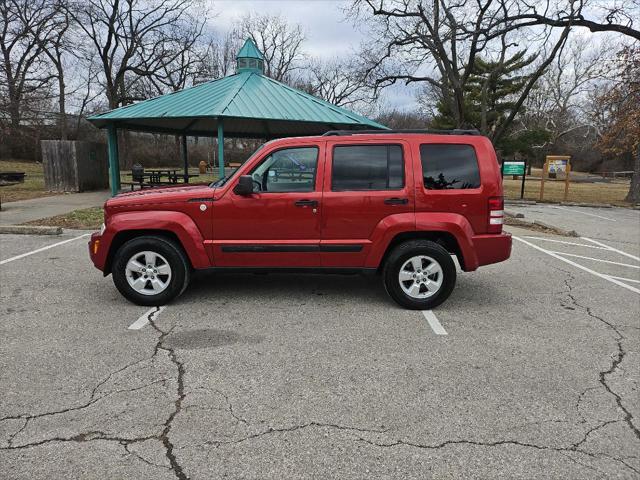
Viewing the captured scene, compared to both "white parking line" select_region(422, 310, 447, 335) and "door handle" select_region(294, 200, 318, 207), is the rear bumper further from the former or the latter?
"door handle" select_region(294, 200, 318, 207)

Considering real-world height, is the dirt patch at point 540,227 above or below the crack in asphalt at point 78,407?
above

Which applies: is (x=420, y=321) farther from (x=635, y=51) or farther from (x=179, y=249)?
(x=635, y=51)

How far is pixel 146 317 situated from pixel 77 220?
7.45m

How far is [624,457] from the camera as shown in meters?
2.49

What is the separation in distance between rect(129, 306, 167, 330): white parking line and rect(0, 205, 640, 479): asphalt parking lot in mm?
47

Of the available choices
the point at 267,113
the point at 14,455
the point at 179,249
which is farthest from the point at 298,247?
the point at 267,113

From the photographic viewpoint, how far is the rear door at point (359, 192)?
4.70 meters

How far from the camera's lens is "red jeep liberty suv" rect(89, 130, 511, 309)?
470 centimetres

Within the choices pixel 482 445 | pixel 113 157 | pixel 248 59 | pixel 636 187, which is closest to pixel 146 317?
pixel 482 445

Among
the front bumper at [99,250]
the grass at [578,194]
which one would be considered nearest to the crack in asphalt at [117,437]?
the front bumper at [99,250]

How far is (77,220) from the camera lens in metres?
10.6

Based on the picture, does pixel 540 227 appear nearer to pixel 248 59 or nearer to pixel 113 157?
pixel 248 59

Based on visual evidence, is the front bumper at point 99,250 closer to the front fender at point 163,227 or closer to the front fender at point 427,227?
the front fender at point 163,227

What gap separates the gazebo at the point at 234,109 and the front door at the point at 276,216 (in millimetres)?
7712
